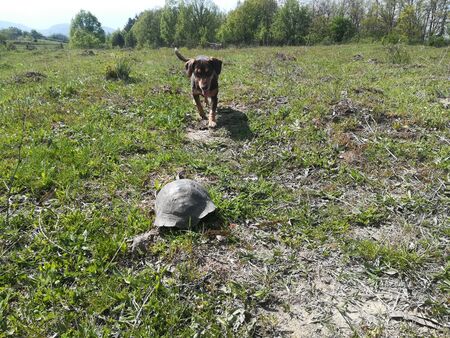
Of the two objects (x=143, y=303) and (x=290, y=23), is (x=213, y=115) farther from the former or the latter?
(x=290, y=23)

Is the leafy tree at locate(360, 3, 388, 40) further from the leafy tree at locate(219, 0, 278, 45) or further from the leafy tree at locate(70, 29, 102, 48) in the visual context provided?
the leafy tree at locate(70, 29, 102, 48)

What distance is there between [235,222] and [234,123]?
3634mm

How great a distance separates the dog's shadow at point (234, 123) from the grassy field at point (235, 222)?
56mm

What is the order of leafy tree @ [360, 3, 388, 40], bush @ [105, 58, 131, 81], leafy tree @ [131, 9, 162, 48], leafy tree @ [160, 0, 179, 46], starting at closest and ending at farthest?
bush @ [105, 58, 131, 81]
leafy tree @ [360, 3, 388, 40]
leafy tree @ [160, 0, 179, 46]
leafy tree @ [131, 9, 162, 48]

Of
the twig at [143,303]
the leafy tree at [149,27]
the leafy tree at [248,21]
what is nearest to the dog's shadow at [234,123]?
the twig at [143,303]

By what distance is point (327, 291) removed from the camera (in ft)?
10.4

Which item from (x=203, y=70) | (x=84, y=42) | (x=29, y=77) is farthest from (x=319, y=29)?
(x=84, y=42)

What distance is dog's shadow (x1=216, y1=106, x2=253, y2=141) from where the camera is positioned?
21.8 ft

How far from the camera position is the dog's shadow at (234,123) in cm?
665

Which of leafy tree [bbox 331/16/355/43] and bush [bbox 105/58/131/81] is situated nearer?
bush [bbox 105/58/131/81]

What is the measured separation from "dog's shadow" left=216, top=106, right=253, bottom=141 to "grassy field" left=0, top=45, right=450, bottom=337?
6cm

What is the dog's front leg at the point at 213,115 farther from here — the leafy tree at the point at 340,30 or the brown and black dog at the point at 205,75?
the leafy tree at the point at 340,30

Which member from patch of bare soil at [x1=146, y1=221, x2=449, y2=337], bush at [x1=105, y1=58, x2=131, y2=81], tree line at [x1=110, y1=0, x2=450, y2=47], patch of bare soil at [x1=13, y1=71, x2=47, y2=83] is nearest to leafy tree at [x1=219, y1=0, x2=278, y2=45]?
tree line at [x1=110, y1=0, x2=450, y2=47]

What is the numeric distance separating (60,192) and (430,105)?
323 inches
